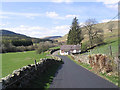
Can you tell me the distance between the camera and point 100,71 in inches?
671

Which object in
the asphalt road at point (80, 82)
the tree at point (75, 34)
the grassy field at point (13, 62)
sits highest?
the tree at point (75, 34)

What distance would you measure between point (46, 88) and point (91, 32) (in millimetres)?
55833

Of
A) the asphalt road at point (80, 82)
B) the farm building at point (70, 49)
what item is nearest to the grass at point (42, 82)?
the asphalt road at point (80, 82)

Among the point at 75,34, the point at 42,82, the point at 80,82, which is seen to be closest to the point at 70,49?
the point at 75,34

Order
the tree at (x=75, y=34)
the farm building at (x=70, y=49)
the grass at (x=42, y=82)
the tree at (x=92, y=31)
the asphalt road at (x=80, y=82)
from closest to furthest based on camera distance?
the asphalt road at (x=80, y=82) < the grass at (x=42, y=82) < the tree at (x=92, y=31) < the tree at (x=75, y=34) < the farm building at (x=70, y=49)

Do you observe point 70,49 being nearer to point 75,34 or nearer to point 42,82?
point 75,34

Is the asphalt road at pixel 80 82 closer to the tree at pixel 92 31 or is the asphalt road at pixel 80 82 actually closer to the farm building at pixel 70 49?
the tree at pixel 92 31

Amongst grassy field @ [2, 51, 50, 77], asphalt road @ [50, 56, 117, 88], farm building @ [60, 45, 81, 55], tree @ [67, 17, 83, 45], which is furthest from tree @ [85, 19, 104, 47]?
asphalt road @ [50, 56, 117, 88]

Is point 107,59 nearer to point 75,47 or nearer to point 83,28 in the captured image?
point 83,28

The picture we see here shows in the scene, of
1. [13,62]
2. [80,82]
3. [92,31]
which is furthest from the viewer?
[92,31]

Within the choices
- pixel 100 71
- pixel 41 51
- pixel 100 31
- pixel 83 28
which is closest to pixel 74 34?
pixel 83 28

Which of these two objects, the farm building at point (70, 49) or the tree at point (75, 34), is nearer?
the tree at point (75, 34)

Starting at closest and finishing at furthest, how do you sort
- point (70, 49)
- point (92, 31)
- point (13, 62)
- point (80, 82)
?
1. point (80, 82)
2. point (13, 62)
3. point (92, 31)
4. point (70, 49)

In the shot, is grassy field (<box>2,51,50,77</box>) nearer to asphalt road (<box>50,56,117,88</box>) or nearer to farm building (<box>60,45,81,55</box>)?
asphalt road (<box>50,56,117,88</box>)
